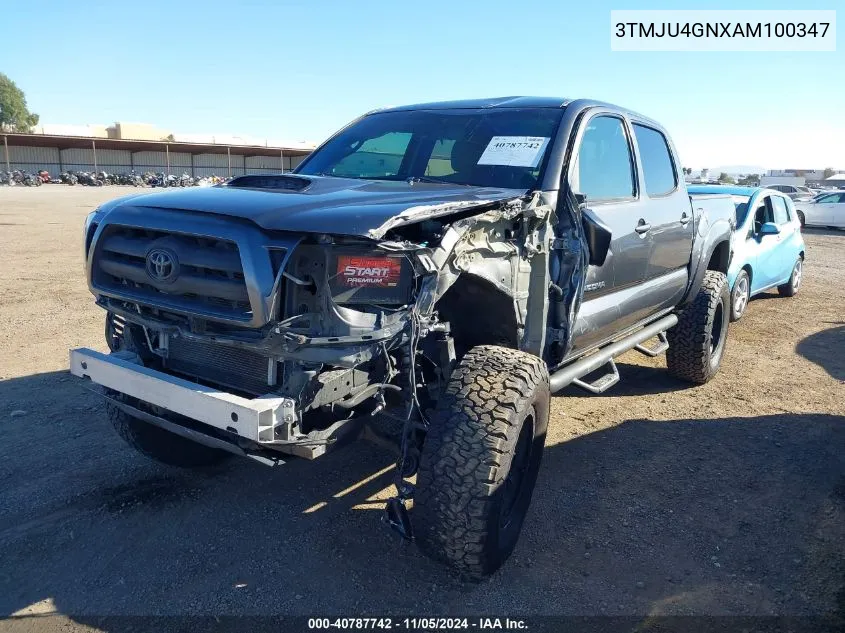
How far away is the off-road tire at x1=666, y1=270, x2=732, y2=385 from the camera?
580 cm

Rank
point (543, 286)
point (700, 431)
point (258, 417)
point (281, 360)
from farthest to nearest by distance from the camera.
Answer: point (700, 431)
point (543, 286)
point (281, 360)
point (258, 417)

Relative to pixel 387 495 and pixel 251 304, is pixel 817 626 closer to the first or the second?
pixel 387 495

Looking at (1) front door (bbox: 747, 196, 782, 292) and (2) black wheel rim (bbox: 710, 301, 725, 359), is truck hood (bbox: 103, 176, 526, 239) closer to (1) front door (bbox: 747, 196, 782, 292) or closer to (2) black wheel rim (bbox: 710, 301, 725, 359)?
(2) black wheel rim (bbox: 710, 301, 725, 359)

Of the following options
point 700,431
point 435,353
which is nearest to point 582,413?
point 700,431

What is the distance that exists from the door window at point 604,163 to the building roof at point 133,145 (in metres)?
62.1

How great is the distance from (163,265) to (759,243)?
8235 mm

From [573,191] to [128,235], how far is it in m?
2.30

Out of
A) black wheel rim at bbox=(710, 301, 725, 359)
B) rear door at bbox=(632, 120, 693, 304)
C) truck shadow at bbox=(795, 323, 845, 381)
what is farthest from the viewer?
truck shadow at bbox=(795, 323, 845, 381)

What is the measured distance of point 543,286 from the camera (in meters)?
3.51

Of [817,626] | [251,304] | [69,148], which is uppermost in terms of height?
[69,148]

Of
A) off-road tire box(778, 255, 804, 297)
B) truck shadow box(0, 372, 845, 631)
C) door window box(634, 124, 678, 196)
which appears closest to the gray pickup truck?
truck shadow box(0, 372, 845, 631)

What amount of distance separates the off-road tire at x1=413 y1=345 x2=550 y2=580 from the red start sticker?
628 millimetres

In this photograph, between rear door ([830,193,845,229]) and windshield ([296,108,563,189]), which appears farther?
rear door ([830,193,845,229])

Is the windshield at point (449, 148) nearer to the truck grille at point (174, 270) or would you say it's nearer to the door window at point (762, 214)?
the truck grille at point (174, 270)
